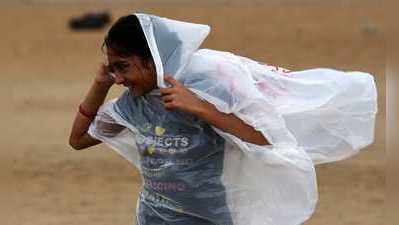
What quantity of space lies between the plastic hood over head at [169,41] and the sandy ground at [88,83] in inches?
168

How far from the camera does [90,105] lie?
14.7ft

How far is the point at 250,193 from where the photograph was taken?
4273mm

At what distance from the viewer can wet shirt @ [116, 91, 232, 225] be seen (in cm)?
413

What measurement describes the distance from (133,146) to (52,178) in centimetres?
588

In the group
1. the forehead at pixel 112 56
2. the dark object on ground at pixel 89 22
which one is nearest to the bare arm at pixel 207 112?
the forehead at pixel 112 56

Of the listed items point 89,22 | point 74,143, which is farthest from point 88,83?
point 74,143

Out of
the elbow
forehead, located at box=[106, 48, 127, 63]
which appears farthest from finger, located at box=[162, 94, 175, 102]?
the elbow

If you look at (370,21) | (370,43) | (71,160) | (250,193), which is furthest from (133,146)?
(370,21)

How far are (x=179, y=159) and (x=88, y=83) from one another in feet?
42.0

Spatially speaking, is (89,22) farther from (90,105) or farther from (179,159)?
(179,159)

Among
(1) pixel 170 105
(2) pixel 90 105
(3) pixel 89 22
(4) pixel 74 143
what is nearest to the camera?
(1) pixel 170 105

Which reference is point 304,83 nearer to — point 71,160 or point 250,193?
point 250,193

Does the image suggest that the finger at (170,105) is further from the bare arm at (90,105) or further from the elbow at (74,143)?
the elbow at (74,143)

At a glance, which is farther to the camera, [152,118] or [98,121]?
[98,121]
